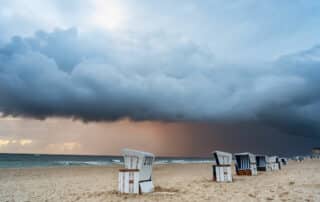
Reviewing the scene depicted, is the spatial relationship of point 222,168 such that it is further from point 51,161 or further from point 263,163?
point 51,161

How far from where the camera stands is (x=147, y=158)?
10258mm

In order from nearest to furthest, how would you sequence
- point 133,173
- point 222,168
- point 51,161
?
point 133,173, point 222,168, point 51,161

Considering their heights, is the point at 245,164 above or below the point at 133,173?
below

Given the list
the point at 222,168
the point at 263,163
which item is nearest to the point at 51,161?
the point at 263,163

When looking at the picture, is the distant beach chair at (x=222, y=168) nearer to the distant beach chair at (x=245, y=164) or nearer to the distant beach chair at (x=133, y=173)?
the distant beach chair at (x=245, y=164)

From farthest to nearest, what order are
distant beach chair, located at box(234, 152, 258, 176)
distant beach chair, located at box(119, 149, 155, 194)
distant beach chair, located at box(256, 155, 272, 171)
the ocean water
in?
the ocean water
distant beach chair, located at box(256, 155, 272, 171)
distant beach chair, located at box(234, 152, 258, 176)
distant beach chair, located at box(119, 149, 155, 194)

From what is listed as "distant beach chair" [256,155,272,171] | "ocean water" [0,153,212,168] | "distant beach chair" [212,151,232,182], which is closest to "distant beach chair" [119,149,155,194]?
"distant beach chair" [212,151,232,182]

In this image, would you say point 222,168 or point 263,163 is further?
point 263,163

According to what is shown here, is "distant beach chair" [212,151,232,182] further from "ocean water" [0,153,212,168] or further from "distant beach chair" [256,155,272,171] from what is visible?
"ocean water" [0,153,212,168]

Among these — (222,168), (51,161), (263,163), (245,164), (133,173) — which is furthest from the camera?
(51,161)

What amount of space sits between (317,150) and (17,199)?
107899mm

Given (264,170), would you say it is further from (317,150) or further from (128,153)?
(317,150)

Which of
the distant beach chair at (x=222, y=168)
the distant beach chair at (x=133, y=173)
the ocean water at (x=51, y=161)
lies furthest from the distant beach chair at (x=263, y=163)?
the ocean water at (x=51, y=161)

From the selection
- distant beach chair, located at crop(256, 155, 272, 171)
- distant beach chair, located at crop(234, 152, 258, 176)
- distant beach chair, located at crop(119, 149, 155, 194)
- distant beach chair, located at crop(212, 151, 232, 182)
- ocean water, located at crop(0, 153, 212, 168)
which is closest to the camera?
distant beach chair, located at crop(119, 149, 155, 194)
